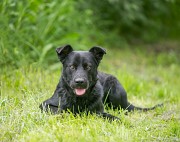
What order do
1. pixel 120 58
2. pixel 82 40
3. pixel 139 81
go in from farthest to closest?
pixel 120 58 → pixel 82 40 → pixel 139 81

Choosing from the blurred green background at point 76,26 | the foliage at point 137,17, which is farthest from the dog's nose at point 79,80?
the foliage at point 137,17

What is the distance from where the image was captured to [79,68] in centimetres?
557

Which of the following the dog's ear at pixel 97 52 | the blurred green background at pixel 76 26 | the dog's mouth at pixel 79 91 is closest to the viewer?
the dog's mouth at pixel 79 91

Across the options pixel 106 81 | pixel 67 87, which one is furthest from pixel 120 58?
pixel 67 87

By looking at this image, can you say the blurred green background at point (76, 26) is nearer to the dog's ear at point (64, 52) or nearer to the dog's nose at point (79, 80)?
the dog's ear at point (64, 52)

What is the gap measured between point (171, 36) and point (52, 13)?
7232mm

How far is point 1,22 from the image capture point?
316 inches

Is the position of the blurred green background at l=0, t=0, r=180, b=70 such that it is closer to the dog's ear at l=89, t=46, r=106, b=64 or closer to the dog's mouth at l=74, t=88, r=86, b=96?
the dog's ear at l=89, t=46, r=106, b=64

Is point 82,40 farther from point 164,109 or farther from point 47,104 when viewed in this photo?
point 47,104

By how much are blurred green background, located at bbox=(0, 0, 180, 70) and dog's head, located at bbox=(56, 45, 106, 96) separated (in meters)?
2.08

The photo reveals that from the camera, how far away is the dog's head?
545cm

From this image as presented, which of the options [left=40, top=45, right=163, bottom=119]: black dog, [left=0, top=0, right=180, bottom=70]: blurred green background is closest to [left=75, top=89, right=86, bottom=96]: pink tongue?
[left=40, top=45, right=163, bottom=119]: black dog

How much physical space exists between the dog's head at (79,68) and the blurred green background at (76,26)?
2084 millimetres

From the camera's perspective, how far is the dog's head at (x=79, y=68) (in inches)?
215
